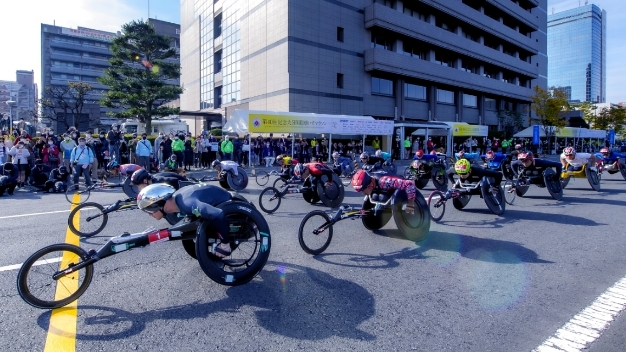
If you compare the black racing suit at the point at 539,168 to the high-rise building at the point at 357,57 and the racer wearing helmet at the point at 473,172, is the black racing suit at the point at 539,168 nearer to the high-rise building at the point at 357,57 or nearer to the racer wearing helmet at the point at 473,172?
the racer wearing helmet at the point at 473,172

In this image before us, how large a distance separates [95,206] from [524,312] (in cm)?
651

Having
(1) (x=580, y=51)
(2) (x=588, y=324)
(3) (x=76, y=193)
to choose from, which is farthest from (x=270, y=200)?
(1) (x=580, y=51)

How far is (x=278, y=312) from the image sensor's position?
12.4ft

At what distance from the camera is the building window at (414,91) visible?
127ft

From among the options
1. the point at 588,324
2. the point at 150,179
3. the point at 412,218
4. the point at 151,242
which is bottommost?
the point at 588,324

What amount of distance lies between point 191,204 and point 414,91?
125 ft

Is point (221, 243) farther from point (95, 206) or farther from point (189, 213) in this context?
point (95, 206)

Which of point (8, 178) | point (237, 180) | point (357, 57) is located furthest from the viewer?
point (357, 57)

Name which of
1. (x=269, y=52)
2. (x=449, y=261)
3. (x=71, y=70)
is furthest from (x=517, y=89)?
(x=71, y=70)

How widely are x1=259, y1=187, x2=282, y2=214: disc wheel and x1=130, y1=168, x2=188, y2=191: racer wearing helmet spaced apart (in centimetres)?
258

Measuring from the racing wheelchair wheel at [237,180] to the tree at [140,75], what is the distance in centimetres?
2159

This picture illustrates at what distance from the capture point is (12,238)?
Result: 21.1ft

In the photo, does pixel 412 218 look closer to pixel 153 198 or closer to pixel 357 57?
pixel 153 198

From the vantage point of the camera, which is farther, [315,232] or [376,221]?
[376,221]
